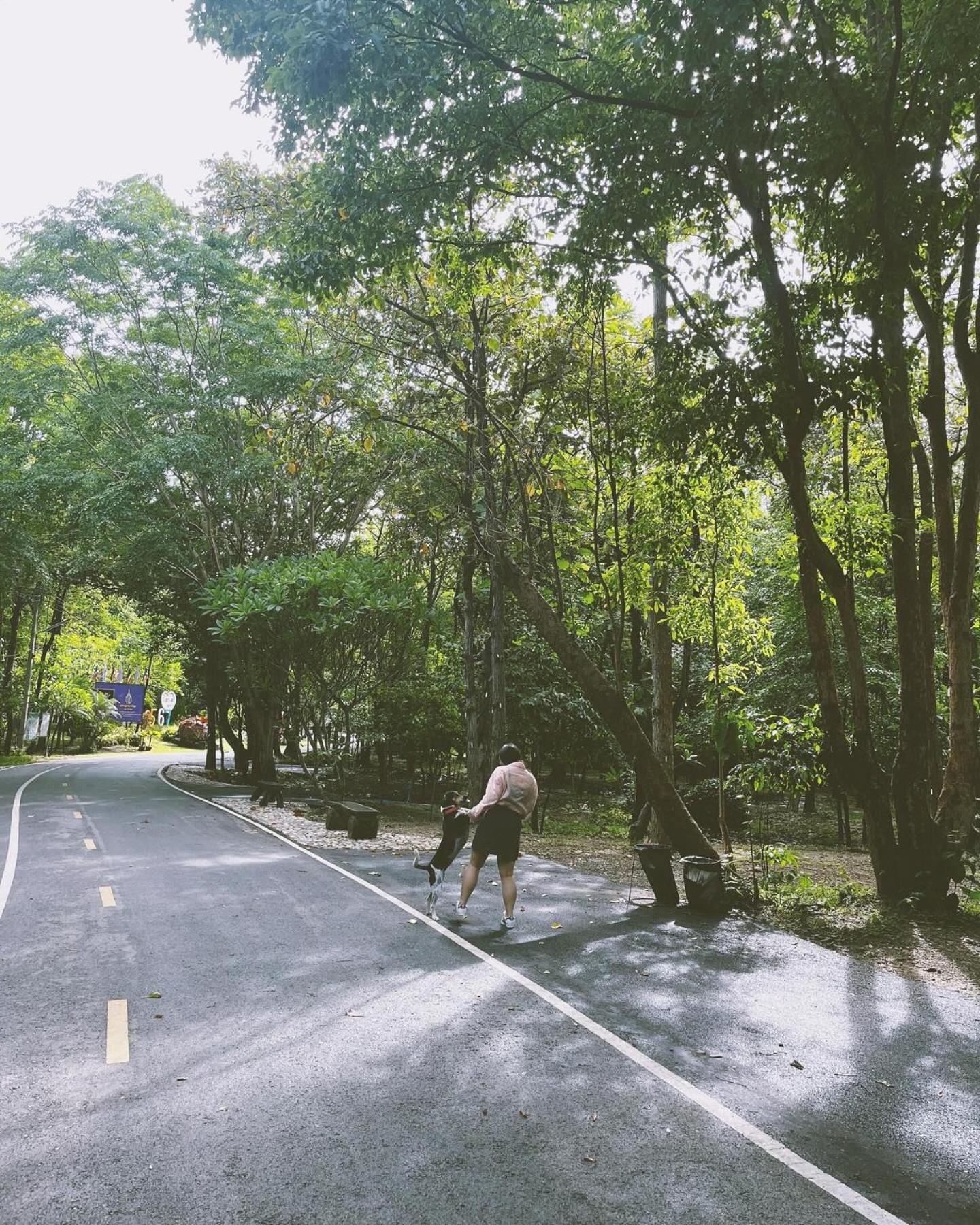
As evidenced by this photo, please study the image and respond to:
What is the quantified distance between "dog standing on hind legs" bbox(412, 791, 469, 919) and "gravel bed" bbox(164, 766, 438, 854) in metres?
5.48

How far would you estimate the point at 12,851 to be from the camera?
1378 cm

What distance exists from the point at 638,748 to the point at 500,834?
3457 millimetres

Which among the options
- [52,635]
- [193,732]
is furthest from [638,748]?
[193,732]

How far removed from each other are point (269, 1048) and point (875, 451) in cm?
1440

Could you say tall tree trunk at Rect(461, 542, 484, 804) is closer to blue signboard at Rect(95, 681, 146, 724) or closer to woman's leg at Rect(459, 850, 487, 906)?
woman's leg at Rect(459, 850, 487, 906)

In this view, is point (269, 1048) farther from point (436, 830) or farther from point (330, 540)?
point (330, 540)

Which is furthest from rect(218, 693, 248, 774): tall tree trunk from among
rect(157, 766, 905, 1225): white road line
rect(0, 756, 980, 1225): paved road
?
rect(157, 766, 905, 1225): white road line

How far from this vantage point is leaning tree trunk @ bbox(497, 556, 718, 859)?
1173 centimetres

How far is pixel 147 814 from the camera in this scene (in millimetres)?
19922

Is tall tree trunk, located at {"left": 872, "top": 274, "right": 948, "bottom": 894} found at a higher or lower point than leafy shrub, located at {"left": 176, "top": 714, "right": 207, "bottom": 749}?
higher

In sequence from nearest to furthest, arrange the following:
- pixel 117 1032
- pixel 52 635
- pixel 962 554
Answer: pixel 117 1032 < pixel 962 554 < pixel 52 635

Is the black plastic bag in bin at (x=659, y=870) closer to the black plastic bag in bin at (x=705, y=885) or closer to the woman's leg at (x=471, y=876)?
the black plastic bag in bin at (x=705, y=885)

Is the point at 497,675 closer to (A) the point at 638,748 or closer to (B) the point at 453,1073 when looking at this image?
(A) the point at 638,748

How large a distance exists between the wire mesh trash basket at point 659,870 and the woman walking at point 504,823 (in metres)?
1.96
